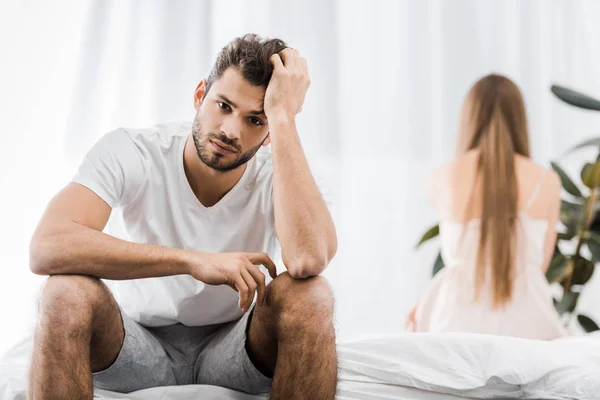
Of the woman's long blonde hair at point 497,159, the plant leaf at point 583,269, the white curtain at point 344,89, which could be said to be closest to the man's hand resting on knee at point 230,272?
the woman's long blonde hair at point 497,159

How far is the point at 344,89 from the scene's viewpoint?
2566 millimetres

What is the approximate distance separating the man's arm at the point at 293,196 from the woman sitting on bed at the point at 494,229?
674 millimetres

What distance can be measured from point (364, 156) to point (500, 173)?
0.81 m

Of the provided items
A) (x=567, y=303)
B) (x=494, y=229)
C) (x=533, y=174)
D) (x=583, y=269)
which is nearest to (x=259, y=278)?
(x=494, y=229)

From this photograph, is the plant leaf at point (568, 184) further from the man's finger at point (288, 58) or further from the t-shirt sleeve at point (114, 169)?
the t-shirt sleeve at point (114, 169)

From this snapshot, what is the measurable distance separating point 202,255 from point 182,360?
27cm

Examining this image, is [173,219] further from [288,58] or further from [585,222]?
[585,222]

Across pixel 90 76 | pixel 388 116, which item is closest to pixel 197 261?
pixel 90 76

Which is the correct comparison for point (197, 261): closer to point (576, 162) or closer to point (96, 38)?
point (96, 38)

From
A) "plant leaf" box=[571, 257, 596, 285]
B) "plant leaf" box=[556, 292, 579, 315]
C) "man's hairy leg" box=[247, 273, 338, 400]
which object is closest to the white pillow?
"man's hairy leg" box=[247, 273, 338, 400]

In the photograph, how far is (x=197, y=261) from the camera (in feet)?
3.85

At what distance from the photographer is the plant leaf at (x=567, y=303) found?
222 cm

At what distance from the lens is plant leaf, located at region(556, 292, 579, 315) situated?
222cm

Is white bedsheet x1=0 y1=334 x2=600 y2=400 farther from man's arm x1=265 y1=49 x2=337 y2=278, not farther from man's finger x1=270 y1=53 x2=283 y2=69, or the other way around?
man's finger x1=270 y1=53 x2=283 y2=69
